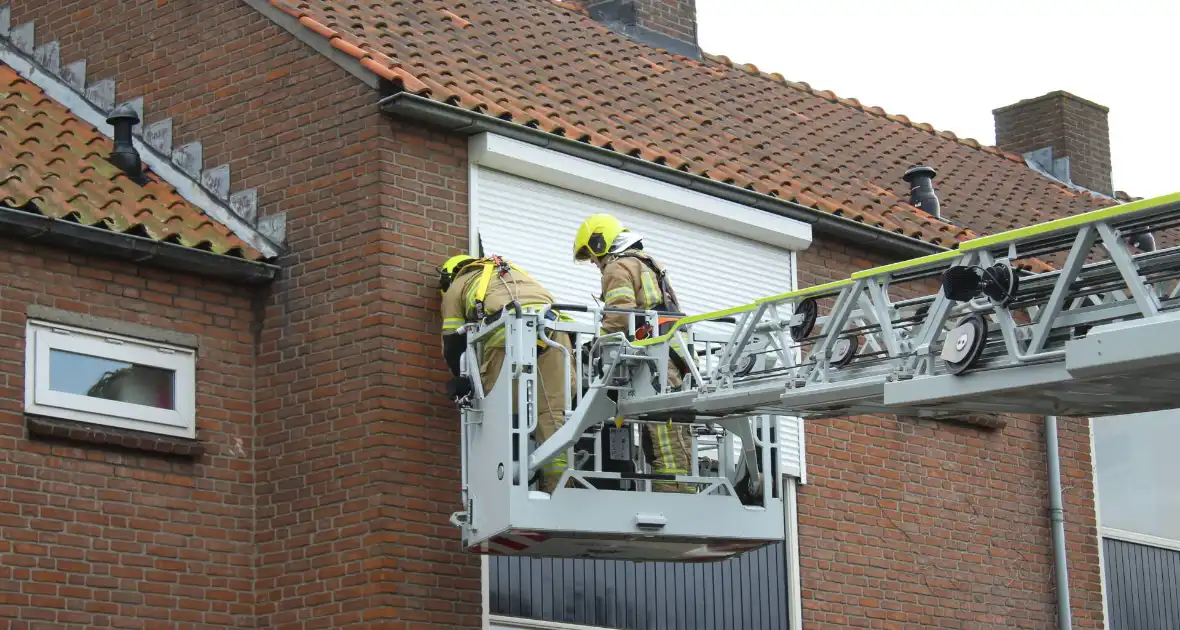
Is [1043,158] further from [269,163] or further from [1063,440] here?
[269,163]

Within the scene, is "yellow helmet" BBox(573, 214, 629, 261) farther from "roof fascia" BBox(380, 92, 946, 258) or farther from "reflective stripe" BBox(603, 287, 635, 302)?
"roof fascia" BBox(380, 92, 946, 258)

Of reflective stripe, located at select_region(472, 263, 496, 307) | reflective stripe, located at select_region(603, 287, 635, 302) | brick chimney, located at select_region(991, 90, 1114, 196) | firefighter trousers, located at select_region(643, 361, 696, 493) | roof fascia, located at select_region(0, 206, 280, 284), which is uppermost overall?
brick chimney, located at select_region(991, 90, 1114, 196)

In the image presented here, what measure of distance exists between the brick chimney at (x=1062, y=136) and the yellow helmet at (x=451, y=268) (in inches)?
463

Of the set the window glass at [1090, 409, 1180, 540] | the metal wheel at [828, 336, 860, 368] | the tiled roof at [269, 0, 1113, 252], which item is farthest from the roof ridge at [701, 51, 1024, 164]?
the metal wheel at [828, 336, 860, 368]

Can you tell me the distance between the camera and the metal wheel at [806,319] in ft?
33.9

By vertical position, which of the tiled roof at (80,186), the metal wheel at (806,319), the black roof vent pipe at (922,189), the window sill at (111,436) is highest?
the black roof vent pipe at (922,189)

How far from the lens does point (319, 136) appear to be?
A: 1263cm

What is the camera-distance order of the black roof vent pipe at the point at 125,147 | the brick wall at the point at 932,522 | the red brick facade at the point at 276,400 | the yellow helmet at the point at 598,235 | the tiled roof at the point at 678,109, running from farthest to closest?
the brick wall at the point at 932,522, the tiled roof at the point at 678,109, the black roof vent pipe at the point at 125,147, the yellow helmet at the point at 598,235, the red brick facade at the point at 276,400

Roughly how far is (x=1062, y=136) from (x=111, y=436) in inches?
549

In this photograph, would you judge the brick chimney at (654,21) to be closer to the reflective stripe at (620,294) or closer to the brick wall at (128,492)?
the brick wall at (128,492)

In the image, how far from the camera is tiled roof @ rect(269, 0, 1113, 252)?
43.4ft

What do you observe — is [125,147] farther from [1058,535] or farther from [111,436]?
[1058,535]

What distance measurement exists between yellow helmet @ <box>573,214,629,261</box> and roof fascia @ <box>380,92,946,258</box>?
114cm

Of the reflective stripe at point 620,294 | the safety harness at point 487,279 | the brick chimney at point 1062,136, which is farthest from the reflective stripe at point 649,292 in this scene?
the brick chimney at point 1062,136
